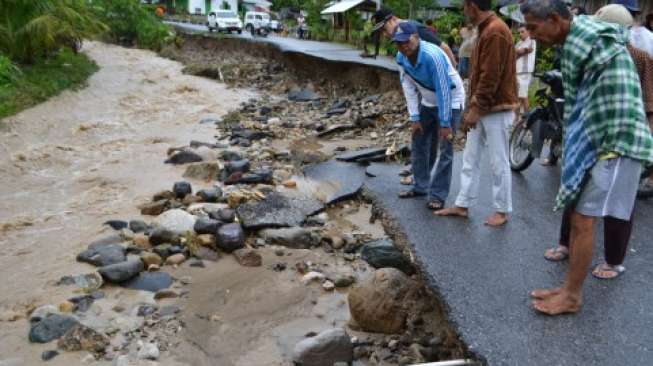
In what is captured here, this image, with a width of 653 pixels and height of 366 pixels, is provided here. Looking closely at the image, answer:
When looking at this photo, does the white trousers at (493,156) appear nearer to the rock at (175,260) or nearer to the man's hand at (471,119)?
the man's hand at (471,119)

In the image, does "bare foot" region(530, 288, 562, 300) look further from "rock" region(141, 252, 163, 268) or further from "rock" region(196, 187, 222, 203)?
"rock" region(196, 187, 222, 203)

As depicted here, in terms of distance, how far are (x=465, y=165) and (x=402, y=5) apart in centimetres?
2190

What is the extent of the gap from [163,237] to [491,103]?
3.49 metres

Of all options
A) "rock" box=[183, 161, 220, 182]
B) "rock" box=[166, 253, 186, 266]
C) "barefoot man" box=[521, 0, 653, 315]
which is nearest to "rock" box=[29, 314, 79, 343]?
"rock" box=[166, 253, 186, 266]

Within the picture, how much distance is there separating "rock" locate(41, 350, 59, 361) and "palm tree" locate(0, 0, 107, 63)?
48.7 ft

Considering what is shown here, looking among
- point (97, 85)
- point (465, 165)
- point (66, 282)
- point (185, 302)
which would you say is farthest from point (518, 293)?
point (97, 85)

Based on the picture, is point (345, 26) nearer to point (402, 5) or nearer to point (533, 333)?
point (402, 5)

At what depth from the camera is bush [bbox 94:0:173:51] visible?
3369 centimetres

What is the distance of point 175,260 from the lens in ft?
18.1

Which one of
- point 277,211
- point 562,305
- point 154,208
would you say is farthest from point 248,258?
point 562,305

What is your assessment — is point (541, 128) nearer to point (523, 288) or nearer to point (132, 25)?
point (523, 288)

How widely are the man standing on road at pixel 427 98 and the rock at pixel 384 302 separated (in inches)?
54.8

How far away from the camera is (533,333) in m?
3.21

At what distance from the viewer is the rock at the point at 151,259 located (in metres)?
5.41
